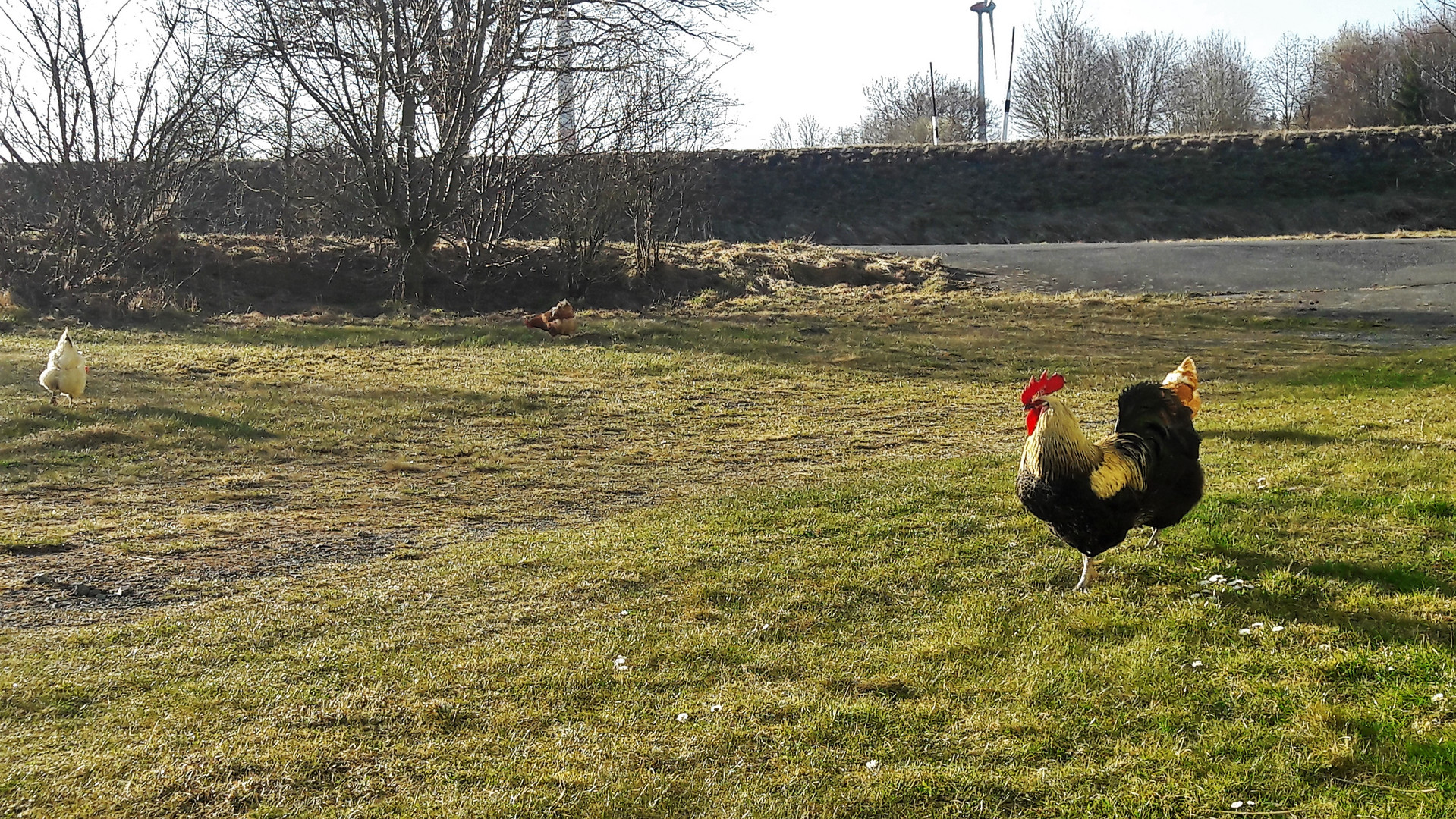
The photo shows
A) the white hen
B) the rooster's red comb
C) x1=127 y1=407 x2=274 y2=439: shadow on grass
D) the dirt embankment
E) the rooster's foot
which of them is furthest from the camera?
the dirt embankment

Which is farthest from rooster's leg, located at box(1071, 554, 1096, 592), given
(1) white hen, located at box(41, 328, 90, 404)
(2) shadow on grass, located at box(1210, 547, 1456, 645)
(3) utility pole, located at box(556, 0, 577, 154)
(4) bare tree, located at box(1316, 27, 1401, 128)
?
(4) bare tree, located at box(1316, 27, 1401, 128)

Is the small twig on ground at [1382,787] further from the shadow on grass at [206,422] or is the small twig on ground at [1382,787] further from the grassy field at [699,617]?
the shadow on grass at [206,422]

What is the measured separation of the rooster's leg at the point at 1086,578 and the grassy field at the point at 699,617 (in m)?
0.09

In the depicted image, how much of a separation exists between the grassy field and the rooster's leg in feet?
0.30

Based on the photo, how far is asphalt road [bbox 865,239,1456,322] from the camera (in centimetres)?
1978

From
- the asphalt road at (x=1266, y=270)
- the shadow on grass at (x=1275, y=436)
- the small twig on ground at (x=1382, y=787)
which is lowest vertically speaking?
the small twig on ground at (x=1382, y=787)

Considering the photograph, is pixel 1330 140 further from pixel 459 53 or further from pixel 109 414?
pixel 109 414

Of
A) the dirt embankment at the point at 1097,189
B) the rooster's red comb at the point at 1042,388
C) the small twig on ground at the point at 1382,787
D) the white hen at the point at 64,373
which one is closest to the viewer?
the small twig on ground at the point at 1382,787

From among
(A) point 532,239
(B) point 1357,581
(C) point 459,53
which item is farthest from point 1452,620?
(A) point 532,239

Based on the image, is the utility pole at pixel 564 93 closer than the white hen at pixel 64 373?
No

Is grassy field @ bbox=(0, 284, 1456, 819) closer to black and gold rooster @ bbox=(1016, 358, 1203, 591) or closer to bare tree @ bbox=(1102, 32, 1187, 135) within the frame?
black and gold rooster @ bbox=(1016, 358, 1203, 591)

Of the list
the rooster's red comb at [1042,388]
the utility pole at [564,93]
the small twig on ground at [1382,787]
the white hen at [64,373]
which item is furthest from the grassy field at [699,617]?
the utility pole at [564,93]

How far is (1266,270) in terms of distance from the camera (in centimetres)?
2333

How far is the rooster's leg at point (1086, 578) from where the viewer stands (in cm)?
576
